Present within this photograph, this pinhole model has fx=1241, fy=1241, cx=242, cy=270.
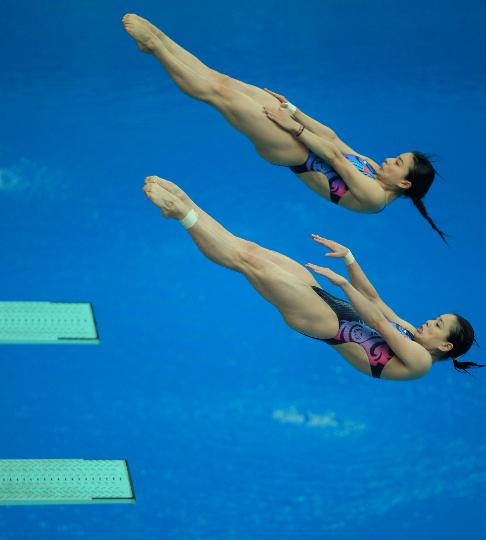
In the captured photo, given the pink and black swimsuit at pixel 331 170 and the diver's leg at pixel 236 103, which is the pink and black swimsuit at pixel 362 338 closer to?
the pink and black swimsuit at pixel 331 170

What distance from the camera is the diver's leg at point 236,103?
6.02m

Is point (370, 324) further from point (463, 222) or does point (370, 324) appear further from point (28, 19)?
point (28, 19)

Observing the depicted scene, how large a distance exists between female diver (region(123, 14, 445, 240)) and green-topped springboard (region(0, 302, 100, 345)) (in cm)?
183

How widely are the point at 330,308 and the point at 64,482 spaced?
7.18ft

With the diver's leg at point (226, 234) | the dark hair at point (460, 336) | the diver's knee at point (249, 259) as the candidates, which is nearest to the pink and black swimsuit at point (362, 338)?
the diver's leg at point (226, 234)

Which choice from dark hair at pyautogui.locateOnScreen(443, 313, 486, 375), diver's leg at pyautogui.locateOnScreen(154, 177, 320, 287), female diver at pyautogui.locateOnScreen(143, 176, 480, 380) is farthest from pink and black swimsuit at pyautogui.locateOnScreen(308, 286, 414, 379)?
dark hair at pyautogui.locateOnScreen(443, 313, 486, 375)

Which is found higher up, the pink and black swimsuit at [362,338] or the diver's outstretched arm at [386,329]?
the diver's outstretched arm at [386,329]

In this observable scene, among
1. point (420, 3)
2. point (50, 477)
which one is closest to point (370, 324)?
point (50, 477)

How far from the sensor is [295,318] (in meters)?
5.71

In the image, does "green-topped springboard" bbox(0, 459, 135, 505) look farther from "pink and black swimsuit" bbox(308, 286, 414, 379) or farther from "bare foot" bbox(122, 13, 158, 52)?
"bare foot" bbox(122, 13, 158, 52)

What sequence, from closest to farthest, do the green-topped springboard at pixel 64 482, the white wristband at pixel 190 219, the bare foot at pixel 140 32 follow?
the white wristband at pixel 190 219
the bare foot at pixel 140 32
the green-topped springboard at pixel 64 482

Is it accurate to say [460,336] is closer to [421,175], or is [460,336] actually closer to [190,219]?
[421,175]

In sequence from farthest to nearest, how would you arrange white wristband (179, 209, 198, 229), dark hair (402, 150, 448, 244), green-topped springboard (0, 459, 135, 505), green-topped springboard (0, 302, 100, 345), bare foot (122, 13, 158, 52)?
green-topped springboard (0, 302, 100, 345)
green-topped springboard (0, 459, 135, 505)
dark hair (402, 150, 448, 244)
bare foot (122, 13, 158, 52)
white wristband (179, 209, 198, 229)

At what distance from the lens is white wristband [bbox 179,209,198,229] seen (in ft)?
18.2
